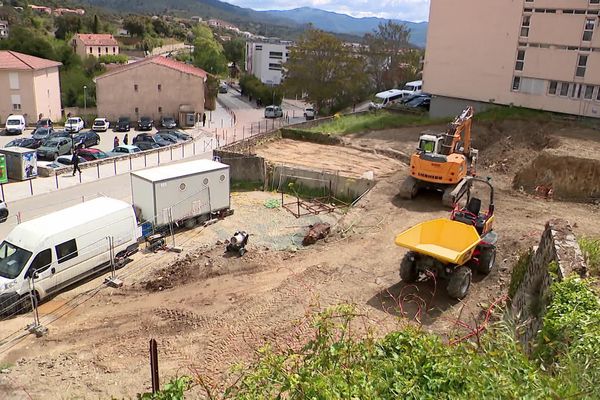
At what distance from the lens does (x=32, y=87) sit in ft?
162

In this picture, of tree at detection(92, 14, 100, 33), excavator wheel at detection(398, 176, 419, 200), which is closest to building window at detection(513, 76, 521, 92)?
excavator wheel at detection(398, 176, 419, 200)

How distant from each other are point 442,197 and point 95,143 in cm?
2922

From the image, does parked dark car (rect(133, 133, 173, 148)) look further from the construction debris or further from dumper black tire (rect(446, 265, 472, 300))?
dumper black tire (rect(446, 265, 472, 300))

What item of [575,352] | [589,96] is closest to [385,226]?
[575,352]

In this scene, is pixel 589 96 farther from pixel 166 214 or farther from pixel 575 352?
pixel 575 352

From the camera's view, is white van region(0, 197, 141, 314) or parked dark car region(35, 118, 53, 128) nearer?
white van region(0, 197, 141, 314)

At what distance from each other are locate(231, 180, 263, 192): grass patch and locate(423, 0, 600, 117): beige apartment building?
1722 centimetres

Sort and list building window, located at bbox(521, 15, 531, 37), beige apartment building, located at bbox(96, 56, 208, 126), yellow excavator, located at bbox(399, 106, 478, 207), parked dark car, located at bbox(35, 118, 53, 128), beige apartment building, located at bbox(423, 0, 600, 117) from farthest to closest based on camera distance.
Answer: beige apartment building, located at bbox(96, 56, 208, 126) < parked dark car, located at bbox(35, 118, 53, 128) < building window, located at bbox(521, 15, 531, 37) < beige apartment building, located at bbox(423, 0, 600, 117) < yellow excavator, located at bbox(399, 106, 478, 207)

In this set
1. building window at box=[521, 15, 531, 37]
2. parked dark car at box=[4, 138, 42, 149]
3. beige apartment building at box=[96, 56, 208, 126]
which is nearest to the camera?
building window at box=[521, 15, 531, 37]

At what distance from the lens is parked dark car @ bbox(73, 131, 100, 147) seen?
37.6 meters

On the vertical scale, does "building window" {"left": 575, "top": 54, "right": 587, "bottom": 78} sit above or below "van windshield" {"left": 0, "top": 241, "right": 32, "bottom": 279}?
above

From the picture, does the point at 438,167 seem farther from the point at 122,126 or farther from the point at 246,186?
the point at 122,126

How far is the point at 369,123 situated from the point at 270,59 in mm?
58564

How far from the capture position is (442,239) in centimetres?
1259
